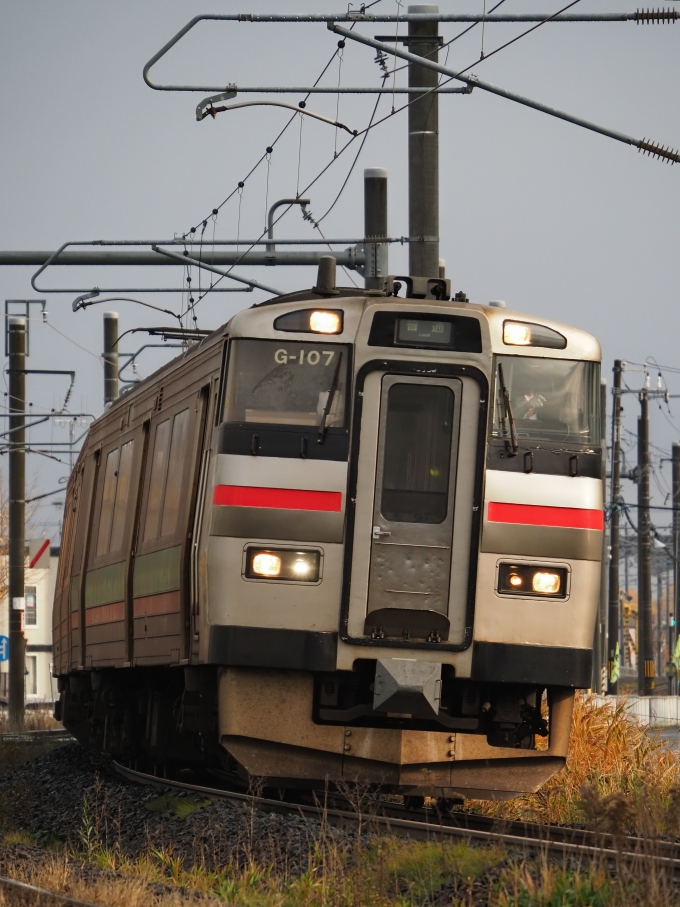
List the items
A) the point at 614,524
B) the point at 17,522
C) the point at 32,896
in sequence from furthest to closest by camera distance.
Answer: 1. the point at 614,524
2. the point at 17,522
3. the point at 32,896

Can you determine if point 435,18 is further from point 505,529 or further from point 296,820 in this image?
point 296,820

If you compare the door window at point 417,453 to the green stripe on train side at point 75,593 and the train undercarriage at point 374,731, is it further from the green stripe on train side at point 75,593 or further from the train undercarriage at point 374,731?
the green stripe on train side at point 75,593

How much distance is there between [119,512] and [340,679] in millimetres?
4028

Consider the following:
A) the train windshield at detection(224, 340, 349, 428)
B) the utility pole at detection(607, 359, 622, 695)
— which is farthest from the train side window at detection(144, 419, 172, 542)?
the utility pole at detection(607, 359, 622, 695)

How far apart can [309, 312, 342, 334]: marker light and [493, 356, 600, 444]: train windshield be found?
1096mm

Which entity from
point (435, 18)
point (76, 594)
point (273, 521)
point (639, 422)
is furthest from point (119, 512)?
point (639, 422)

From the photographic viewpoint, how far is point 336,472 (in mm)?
9977

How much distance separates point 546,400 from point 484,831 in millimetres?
2843

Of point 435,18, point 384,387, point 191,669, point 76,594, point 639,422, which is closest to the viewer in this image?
point 384,387

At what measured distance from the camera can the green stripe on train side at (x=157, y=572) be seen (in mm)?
11008

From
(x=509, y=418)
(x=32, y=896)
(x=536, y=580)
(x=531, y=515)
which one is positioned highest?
(x=509, y=418)

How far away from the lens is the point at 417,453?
401 inches

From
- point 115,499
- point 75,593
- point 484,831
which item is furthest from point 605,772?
point 75,593

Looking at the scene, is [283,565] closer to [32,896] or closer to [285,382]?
[285,382]
